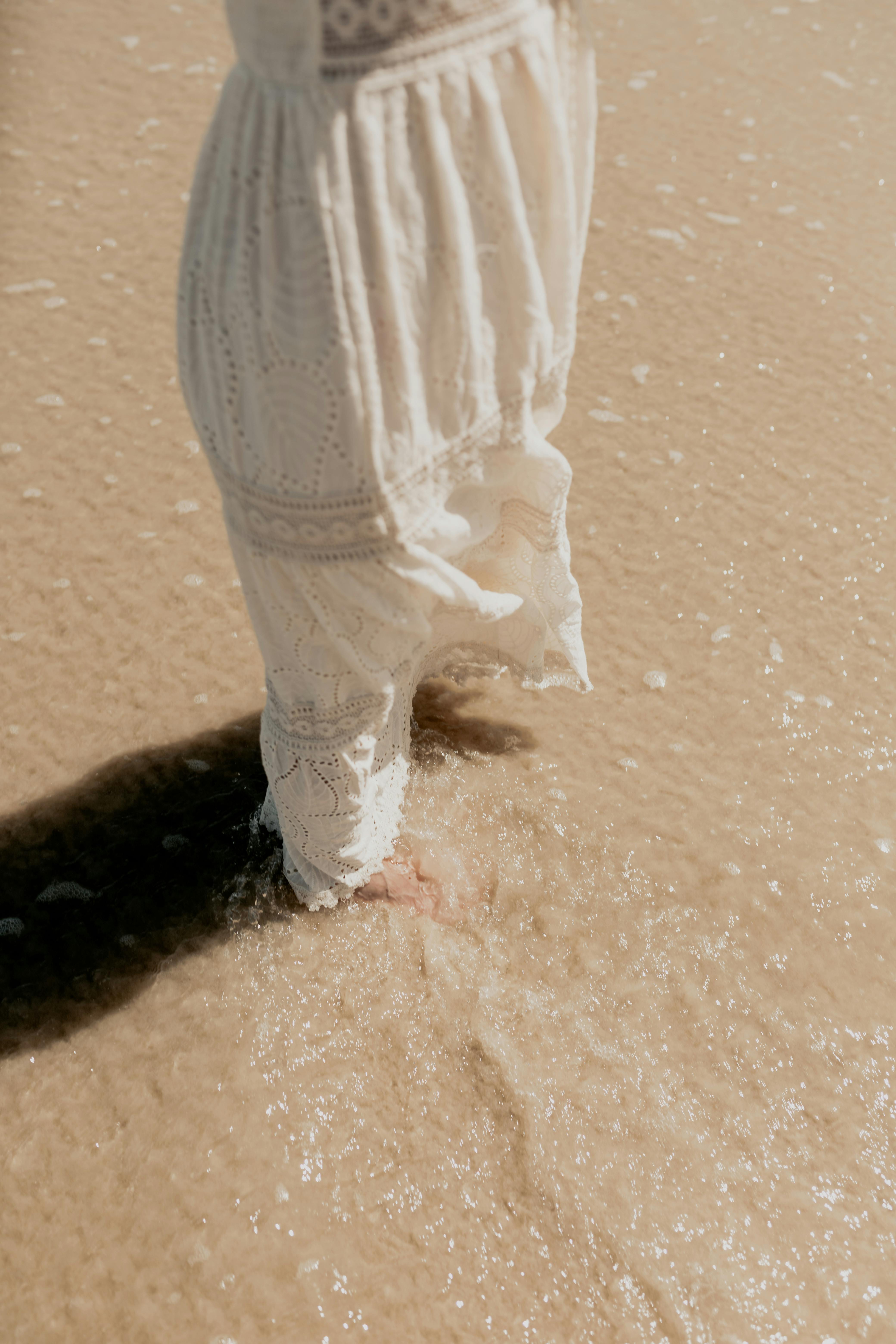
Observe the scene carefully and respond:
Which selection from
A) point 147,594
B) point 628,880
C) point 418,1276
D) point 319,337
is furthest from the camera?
point 147,594

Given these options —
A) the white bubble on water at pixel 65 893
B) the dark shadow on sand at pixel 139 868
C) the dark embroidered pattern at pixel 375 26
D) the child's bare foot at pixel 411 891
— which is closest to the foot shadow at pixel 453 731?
the dark shadow on sand at pixel 139 868

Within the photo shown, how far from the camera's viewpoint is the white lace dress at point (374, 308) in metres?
0.88

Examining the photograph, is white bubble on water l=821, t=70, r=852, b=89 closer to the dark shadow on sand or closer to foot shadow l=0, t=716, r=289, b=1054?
the dark shadow on sand

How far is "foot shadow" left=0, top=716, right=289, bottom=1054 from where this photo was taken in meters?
1.68

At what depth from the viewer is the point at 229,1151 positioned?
1.50 meters

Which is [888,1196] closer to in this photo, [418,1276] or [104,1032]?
[418,1276]

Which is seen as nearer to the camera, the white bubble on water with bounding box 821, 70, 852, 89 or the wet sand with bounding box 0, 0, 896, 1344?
the wet sand with bounding box 0, 0, 896, 1344

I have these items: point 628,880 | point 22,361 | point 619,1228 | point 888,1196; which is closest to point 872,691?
point 628,880

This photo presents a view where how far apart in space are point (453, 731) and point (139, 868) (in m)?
0.61

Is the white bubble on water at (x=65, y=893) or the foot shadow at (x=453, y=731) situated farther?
the foot shadow at (x=453, y=731)

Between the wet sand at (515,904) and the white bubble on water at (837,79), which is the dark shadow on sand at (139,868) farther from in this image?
the white bubble on water at (837,79)

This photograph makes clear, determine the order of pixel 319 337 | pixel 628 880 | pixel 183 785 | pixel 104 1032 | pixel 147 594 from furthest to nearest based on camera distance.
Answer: pixel 147 594 → pixel 183 785 → pixel 628 880 → pixel 104 1032 → pixel 319 337

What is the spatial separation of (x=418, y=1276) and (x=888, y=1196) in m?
0.66

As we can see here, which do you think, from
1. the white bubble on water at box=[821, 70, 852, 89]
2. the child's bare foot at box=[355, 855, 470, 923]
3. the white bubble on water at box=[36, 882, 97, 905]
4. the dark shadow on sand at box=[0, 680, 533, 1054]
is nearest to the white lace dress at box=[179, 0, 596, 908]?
the child's bare foot at box=[355, 855, 470, 923]
